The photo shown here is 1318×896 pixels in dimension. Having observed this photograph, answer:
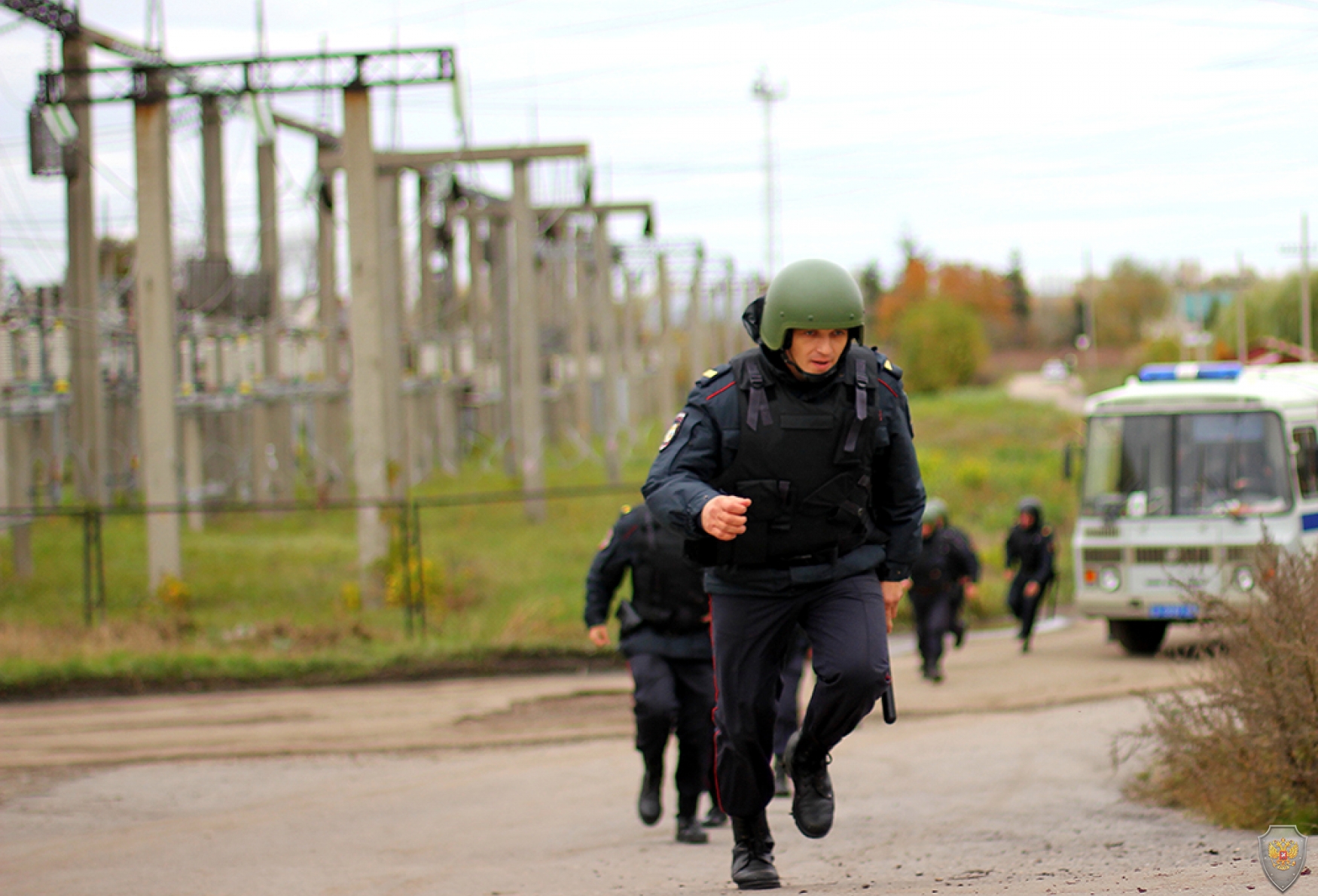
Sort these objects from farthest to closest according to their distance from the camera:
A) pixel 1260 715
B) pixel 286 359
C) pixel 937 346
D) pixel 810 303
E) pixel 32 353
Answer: pixel 937 346
pixel 286 359
pixel 32 353
pixel 1260 715
pixel 810 303

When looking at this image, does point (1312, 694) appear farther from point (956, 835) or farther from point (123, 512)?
point (123, 512)

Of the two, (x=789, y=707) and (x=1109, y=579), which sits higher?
(x=789, y=707)

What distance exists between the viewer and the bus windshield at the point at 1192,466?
16172mm

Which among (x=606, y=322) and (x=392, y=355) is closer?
(x=392, y=355)

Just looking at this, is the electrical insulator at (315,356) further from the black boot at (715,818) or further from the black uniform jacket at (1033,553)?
the black boot at (715,818)

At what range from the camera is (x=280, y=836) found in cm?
852

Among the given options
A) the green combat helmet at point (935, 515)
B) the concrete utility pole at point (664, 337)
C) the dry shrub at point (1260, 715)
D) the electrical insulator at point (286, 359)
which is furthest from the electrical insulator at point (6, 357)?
the concrete utility pole at point (664, 337)

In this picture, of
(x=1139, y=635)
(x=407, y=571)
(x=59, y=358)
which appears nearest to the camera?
(x=1139, y=635)

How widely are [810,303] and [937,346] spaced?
71747mm

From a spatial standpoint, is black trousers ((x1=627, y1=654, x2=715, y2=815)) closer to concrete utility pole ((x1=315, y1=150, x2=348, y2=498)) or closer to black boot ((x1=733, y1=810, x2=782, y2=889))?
black boot ((x1=733, y1=810, x2=782, y2=889))

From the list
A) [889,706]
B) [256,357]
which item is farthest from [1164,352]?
[889,706]

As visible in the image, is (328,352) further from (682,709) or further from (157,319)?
(682,709)

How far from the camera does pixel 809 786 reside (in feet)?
19.1

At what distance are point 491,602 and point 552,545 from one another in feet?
14.1
